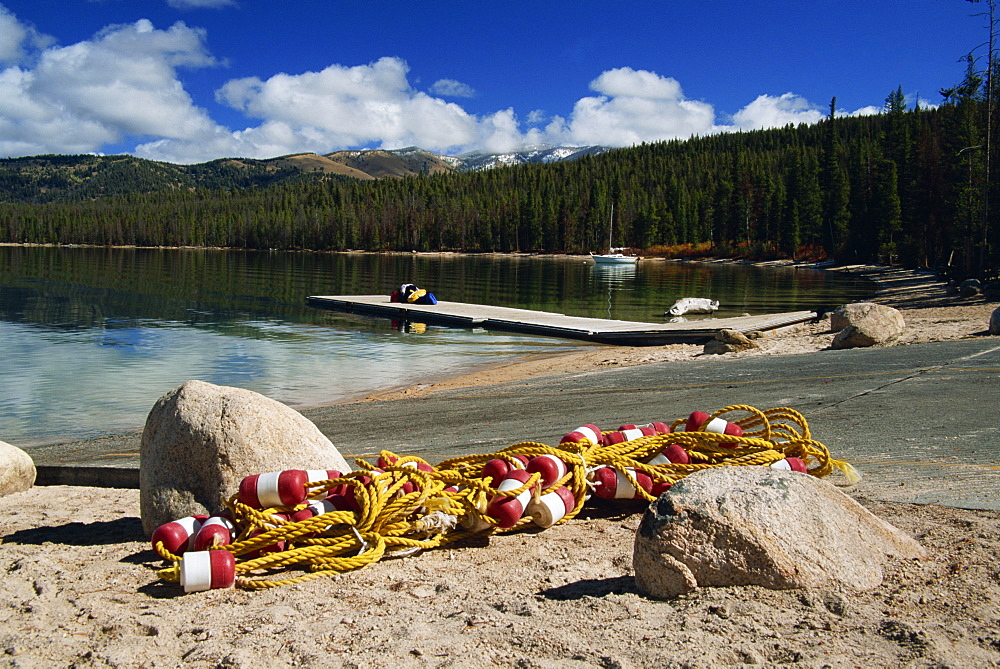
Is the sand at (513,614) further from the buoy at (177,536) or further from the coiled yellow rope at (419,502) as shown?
the buoy at (177,536)

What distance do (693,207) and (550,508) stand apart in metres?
125

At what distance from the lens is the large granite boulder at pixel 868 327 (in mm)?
15500

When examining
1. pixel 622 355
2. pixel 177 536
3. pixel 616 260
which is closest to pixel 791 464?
pixel 177 536

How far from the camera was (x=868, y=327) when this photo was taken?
15.6 meters

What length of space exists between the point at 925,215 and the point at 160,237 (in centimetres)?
15940

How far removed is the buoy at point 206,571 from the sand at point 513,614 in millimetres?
70

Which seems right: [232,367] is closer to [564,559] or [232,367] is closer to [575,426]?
[575,426]

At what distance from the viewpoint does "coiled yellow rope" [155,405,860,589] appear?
4.52 m

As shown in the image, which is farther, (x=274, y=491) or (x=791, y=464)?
→ (x=791, y=464)

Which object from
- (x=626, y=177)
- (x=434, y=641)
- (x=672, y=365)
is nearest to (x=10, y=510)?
(x=434, y=641)

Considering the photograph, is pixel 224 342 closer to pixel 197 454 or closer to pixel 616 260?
pixel 197 454

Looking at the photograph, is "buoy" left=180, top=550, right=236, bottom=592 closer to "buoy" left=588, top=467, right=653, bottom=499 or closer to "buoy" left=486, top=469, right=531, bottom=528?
"buoy" left=486, top=469, right=531, bottom=528

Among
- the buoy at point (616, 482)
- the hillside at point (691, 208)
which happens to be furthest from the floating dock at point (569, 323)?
the buoy at point (616, 482)

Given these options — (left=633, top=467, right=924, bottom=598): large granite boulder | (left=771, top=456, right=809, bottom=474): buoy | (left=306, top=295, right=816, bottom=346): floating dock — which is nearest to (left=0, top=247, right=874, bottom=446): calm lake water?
(left=306, top=295, right=816, bottom=346): floating dock
